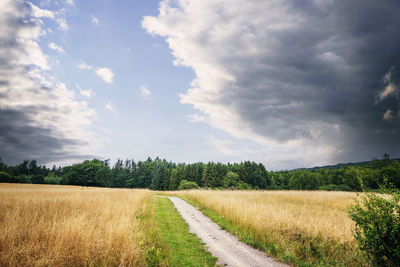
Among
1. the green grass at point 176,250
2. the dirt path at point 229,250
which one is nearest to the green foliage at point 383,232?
the dirt path at point 229,250

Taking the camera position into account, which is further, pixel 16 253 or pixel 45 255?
pixel 45 255

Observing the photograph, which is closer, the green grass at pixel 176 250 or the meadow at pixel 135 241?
the meadow at pixel 135 241

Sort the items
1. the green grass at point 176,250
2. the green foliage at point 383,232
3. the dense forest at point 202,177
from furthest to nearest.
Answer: the dense forest at point 202,177 < the green grass at point 176,250 < the green foliage at point 383,232

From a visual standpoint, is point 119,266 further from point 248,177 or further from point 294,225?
point 248,177

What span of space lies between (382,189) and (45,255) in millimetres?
9304

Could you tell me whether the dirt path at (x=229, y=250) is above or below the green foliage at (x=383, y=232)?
below

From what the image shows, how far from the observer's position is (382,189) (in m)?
5.02

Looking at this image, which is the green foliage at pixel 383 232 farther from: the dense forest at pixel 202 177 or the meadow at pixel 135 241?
the dense forest at pixel 202 177

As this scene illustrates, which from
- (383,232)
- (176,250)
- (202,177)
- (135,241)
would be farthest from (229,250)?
(202,177)

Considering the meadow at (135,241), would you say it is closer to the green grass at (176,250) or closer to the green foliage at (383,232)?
the green grass at (176,250)

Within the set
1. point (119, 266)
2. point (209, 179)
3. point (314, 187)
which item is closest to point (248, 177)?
point (209, 179)

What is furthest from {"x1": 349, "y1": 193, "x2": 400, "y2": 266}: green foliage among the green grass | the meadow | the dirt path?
the green grass

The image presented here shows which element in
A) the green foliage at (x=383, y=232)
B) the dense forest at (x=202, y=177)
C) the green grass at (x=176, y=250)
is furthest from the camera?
the dense forest at (x=202, y=177)

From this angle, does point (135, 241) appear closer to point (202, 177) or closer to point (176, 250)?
point (176, 250)
